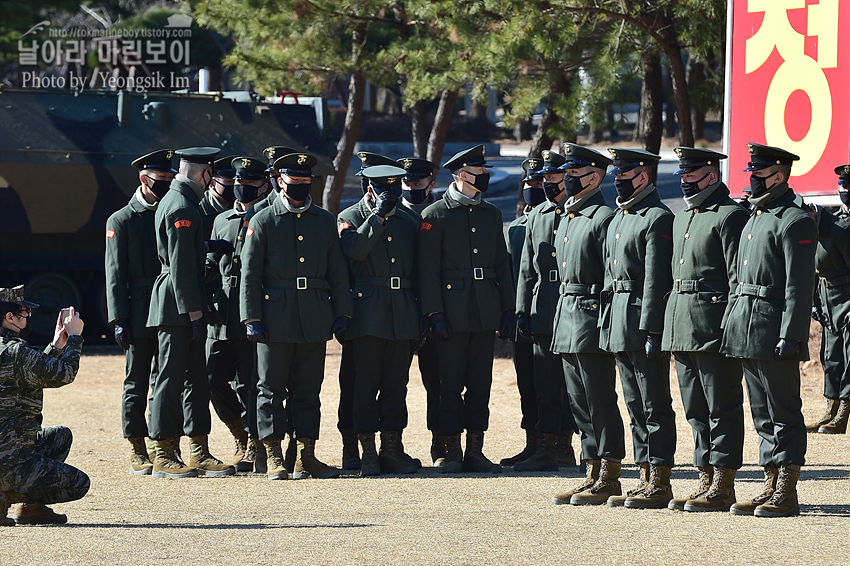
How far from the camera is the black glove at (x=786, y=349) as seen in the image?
21.0ft

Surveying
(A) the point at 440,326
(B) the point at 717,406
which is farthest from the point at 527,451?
(B) the point at 717,406

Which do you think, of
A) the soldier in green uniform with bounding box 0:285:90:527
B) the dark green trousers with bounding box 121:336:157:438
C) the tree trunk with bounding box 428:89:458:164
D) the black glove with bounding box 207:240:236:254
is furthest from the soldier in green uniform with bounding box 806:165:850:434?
the tree trunk with bounding box 428:89:458:164

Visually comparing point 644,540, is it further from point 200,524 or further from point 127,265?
point 127,265

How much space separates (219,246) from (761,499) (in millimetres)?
3776

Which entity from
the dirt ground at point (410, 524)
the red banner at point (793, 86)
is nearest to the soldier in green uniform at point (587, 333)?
the dirt ground at point (410, 524)

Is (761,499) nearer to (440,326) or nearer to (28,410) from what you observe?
(440,326)

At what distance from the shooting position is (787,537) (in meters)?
5.97

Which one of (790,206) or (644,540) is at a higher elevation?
(790,206)

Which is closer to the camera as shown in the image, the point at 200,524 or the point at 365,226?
the point at 200,524

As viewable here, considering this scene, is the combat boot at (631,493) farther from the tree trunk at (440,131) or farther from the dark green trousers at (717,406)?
the tree trunk at (440,131)

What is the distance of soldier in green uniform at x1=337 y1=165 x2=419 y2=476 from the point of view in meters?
8.17

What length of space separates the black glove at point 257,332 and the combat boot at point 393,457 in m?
1.03

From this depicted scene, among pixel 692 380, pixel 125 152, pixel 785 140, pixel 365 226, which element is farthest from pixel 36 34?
pixel 692 380

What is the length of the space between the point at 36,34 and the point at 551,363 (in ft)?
76.7
